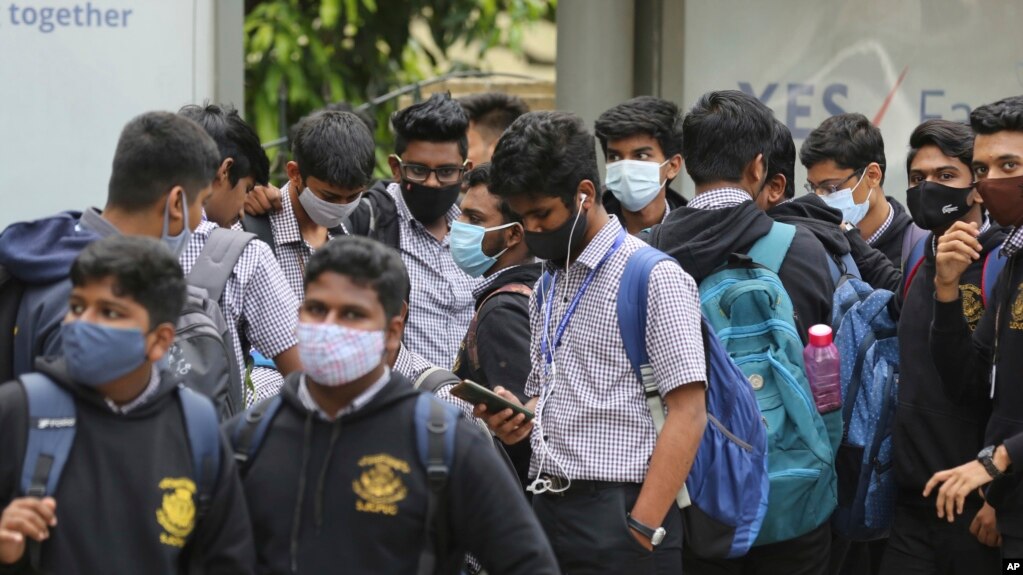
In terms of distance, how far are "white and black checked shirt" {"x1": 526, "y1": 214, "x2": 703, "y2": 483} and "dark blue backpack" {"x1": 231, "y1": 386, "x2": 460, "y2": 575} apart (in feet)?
2.49

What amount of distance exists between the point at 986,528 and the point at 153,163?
8.90ft

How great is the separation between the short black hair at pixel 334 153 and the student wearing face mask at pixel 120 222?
1535 millimetres

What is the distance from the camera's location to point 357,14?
954cm

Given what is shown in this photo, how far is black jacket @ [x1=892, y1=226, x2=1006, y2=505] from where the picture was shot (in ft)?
15.7

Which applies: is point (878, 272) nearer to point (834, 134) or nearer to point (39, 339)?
point (834, 134)

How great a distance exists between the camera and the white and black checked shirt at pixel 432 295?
5.64 metres

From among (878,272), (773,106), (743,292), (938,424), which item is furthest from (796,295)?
(773,106)

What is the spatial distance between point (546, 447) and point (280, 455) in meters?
1.00

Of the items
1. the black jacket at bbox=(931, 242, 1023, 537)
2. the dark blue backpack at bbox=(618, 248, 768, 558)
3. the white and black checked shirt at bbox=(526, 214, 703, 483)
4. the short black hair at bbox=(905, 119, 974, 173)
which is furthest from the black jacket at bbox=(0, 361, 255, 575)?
the short black hair at bbox=(905, 119, 974, 173)

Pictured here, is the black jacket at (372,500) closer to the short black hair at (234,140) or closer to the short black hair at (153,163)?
the short black hair at (153,163)

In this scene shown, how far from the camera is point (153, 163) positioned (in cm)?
357

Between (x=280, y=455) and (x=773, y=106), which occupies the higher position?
(x=773, y=106)

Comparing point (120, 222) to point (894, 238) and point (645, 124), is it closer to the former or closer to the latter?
point (645, 124)

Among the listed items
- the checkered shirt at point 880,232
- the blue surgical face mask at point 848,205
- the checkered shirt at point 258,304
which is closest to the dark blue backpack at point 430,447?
the checkered shirt at point 258,304
